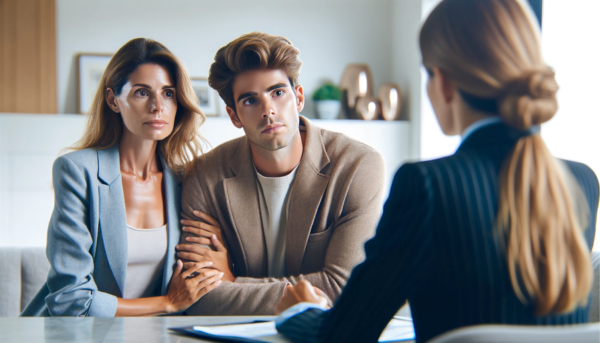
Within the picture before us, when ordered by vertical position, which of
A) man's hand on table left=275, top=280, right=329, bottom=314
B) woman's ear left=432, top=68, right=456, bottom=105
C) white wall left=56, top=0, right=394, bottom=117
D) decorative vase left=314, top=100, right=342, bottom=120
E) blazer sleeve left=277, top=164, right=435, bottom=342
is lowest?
man's hand on table left=275, top=280, right=329, bottom=314

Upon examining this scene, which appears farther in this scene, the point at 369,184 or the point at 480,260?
the point at 369,184

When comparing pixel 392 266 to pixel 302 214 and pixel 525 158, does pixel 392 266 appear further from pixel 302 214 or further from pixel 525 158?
pixel 302 214

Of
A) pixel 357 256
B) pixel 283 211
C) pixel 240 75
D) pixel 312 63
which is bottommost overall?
pixel 357 256

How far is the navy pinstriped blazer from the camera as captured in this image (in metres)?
0.71

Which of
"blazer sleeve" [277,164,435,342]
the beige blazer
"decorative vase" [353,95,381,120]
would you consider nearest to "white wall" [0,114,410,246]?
"decorative vase" [353,95,381,120]


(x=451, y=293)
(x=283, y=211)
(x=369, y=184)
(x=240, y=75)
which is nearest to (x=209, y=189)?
(x=283, y=211)

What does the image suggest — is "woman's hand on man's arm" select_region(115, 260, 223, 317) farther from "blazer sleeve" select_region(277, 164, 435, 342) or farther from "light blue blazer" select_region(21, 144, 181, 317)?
"blazer sleeve" select_region(277, 164, 435, 342)

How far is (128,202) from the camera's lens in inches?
73.0

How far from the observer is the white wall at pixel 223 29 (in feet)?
14.4

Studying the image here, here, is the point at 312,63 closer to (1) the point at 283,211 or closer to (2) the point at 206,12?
(2) the point at 206,12

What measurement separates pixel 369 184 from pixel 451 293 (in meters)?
1.04

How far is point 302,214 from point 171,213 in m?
0.46

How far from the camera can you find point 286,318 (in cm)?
100

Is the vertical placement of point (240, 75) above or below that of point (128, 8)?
below
